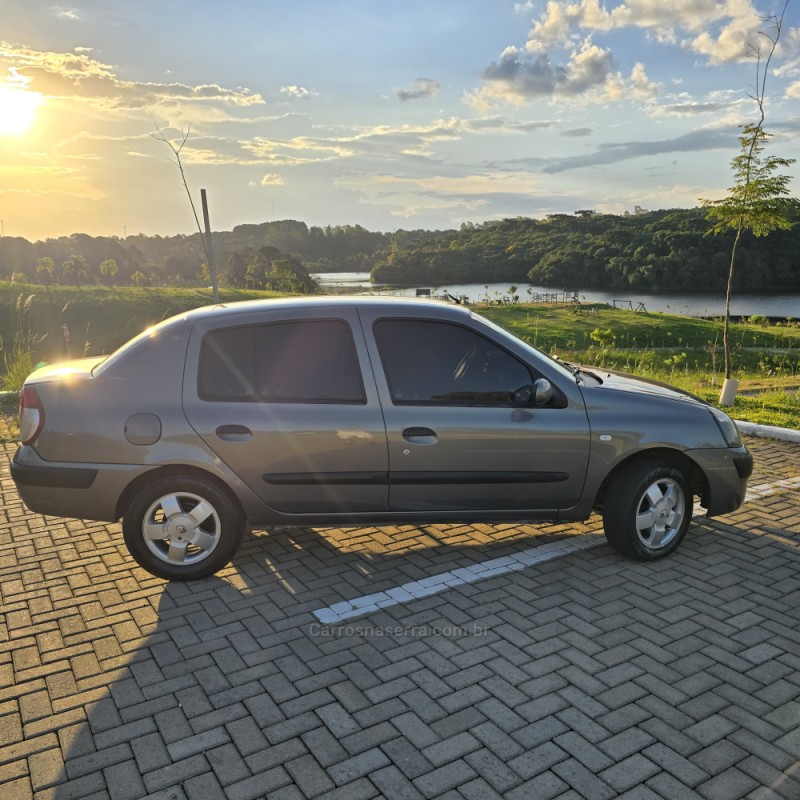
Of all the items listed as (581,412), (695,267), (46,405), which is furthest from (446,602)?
(695,267)

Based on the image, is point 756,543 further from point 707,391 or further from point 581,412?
point 707,391

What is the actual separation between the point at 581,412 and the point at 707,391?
8.79 meters

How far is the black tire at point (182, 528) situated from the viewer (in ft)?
14.4

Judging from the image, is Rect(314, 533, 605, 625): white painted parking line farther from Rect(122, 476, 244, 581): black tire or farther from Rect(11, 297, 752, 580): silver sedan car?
Rect(122, 476, 244, 581): black tire

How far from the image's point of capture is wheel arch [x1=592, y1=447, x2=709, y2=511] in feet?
15.9

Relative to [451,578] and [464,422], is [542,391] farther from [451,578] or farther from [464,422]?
[451,578]

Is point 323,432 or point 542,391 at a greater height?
point 542,391

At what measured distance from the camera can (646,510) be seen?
4.81m

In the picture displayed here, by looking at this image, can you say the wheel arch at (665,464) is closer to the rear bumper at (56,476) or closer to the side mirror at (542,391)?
the side mirror at (542,391)

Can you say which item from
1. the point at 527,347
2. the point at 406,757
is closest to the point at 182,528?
the point at 406,757

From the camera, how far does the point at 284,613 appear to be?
419 centimetres

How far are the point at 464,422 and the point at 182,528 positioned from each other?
195 centimetres

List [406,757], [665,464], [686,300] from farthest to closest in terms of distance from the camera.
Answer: [686,300] → [665,464] → [406,757]

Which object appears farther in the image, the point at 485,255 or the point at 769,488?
the point at 485,255
